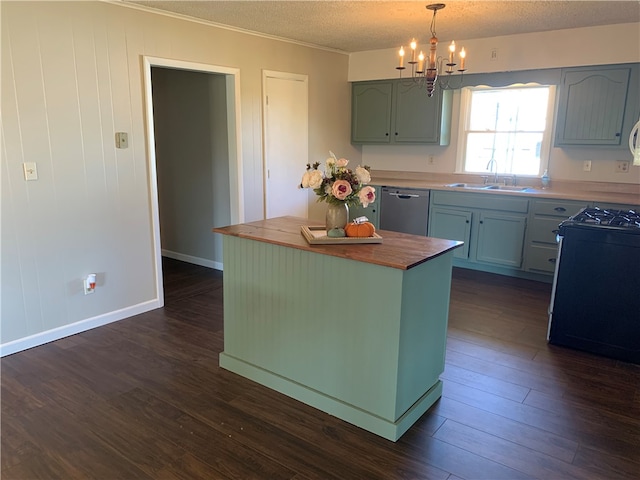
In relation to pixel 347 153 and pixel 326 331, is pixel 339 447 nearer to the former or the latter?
pixel 326 331

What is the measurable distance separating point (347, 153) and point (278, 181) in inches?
53.0

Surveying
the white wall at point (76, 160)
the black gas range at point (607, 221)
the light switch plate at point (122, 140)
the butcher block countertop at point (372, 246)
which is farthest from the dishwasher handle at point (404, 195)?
the light switch plate at point (122, 140)

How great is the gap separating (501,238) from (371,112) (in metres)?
2.21

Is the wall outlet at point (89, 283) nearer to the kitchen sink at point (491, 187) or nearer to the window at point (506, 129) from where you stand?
the kitchen sink at point (491, 187)

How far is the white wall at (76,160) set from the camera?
2.93 metres

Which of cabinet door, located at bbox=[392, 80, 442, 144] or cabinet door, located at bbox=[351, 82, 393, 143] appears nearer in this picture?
cabinet door, located at bbox=[392, 80, 442, 144]

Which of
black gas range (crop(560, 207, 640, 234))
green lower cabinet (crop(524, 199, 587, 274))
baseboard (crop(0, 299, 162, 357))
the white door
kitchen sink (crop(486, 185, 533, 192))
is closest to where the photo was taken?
black gas range (crop(560, 207, 640, 234))

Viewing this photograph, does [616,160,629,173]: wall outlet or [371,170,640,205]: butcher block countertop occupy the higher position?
[616,160,629,173]: wall outlet

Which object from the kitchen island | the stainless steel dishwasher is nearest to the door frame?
the kitchen island

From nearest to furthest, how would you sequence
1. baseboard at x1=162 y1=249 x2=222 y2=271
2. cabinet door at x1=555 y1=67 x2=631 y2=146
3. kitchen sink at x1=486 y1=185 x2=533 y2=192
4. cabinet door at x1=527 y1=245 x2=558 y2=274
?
1. cabinet door at x1=555 y1=67 x2=631 y2=146
2. cabinet door at x1=527 y1=245 x2=558 y2=274
3. kitchen sink at x1=486 y1=185 x2=533 y2=192
4. baseboard at x1=162 y1=249 x2=222 y2=271

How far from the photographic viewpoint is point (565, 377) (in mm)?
2814

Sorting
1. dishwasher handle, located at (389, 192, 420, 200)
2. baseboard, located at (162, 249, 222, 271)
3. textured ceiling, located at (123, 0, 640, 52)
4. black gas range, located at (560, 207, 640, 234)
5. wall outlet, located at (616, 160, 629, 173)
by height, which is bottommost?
baseboard, located at (162, 249, 222, 271)

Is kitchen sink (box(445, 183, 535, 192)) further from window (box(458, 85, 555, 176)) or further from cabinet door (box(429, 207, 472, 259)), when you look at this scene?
cabinet door (box(429, 207, 472, 259))

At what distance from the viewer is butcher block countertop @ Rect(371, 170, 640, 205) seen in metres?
4.25
